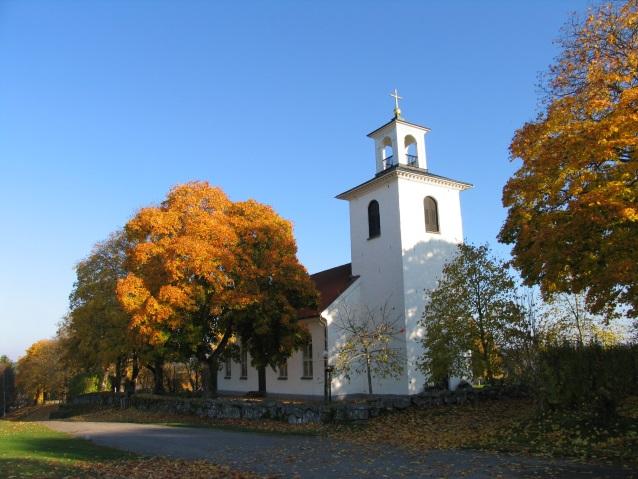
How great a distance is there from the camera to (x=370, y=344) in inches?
864

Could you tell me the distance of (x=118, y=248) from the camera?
1232 inches

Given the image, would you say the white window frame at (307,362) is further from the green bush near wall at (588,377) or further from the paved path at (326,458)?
the green bush near wall at (588,377)

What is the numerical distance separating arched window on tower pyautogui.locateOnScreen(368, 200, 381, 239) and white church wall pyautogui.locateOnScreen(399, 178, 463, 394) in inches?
71.0

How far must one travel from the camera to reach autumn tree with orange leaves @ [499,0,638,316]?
12.2 metres

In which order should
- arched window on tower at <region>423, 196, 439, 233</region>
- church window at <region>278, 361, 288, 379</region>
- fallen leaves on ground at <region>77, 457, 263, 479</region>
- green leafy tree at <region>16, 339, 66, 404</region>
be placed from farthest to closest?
green leafy tree at <region>16, 339, 66, 404</region>, church window at <region>278, 361, 288, 379</region>, arched window on tower at <region>423, 196, 439, 233</region>, fallen leaves on ground at <region>77, 457, 263, 479</region>

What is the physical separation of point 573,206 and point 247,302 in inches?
488

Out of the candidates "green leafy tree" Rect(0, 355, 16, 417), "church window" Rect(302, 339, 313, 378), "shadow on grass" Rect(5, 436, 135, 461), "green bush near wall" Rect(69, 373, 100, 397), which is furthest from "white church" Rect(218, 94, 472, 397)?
"green leafy tree" Rect(0, 355, 16, 417)

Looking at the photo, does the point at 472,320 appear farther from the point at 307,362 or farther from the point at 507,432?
the point at 307,362

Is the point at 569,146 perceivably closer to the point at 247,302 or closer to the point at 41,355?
the point at 247,302

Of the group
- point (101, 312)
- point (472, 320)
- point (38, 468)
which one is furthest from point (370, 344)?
point (101, 312)

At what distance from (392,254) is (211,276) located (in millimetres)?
9256

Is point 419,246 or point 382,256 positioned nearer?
point 419,246

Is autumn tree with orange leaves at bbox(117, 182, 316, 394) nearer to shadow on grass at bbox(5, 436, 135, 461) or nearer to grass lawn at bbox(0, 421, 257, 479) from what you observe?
shadow on grass at bbox(5, 436, 135, 461)

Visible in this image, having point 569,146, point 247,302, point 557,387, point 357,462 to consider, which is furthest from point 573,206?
point 247,302
